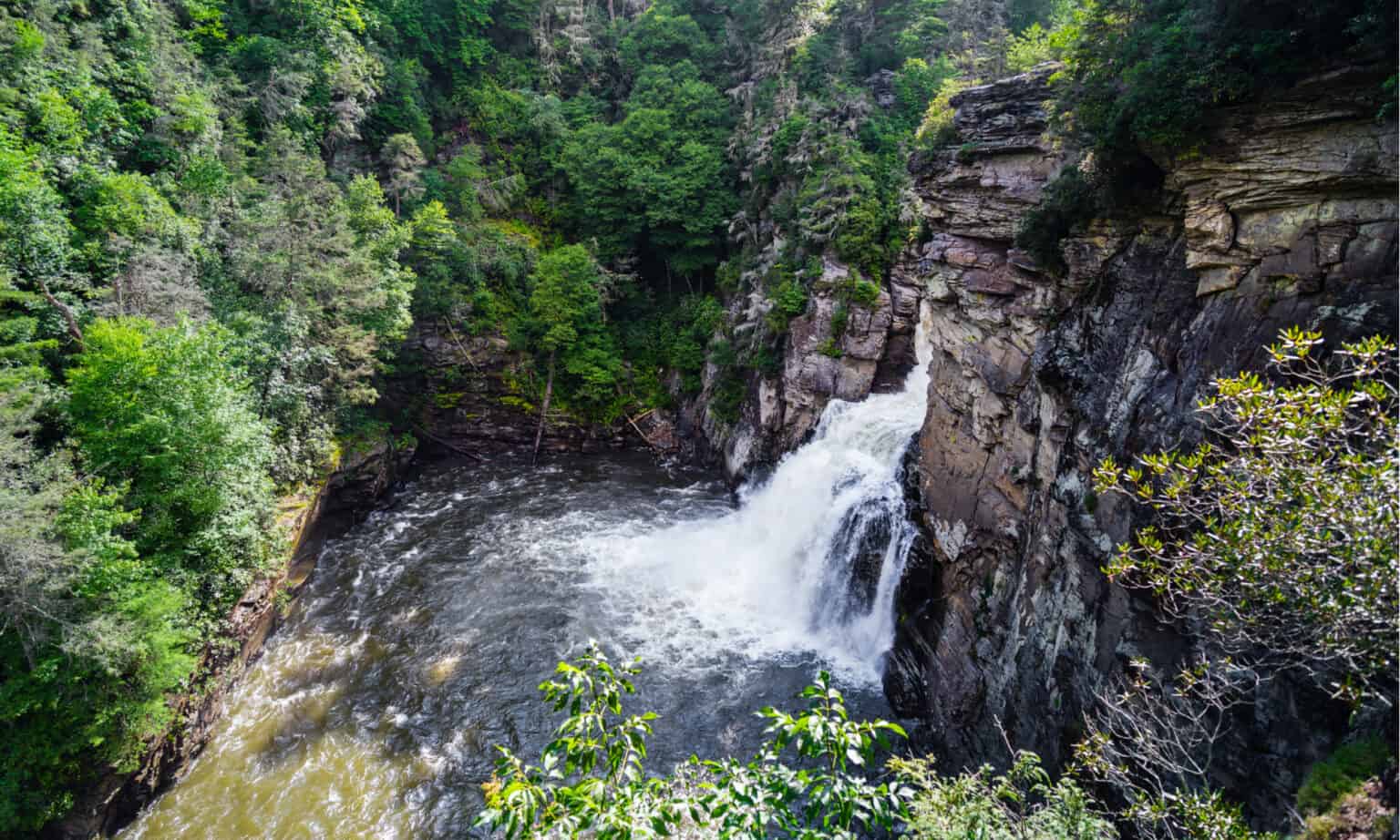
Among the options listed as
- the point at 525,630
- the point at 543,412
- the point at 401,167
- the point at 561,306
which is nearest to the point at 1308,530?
the point at 525,630

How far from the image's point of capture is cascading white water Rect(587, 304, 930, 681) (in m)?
15.1

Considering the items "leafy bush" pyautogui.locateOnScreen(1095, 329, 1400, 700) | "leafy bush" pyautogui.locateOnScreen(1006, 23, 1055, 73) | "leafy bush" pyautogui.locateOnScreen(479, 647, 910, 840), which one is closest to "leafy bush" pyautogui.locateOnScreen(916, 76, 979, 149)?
"leafy bush" pyautogui.locateOnScreen(1006, 23, 1055, 73)

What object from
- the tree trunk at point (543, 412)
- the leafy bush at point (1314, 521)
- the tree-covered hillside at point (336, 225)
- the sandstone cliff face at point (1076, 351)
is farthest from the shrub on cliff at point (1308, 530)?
the tree trunk at point (543, 412)

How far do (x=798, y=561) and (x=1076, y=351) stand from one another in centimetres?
939

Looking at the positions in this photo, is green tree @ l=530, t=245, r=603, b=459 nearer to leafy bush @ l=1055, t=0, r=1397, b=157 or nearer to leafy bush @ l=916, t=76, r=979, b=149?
leafy bush @ l=916, t=76, r=979, b=149

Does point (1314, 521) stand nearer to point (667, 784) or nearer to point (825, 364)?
point (667, 784)

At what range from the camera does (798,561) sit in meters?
17.3

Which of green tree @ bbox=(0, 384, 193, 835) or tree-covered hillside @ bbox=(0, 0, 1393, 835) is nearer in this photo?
green tree @ bbox=(0, 384, 193, 835)

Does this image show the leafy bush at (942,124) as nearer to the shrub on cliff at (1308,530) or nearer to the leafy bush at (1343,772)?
the shrub on cliff at (1308,530)

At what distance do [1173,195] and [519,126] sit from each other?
3008 cm

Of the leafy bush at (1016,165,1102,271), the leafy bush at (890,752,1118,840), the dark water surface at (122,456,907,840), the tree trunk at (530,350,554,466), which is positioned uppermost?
the leafy bush at (1016,165,1102,271)

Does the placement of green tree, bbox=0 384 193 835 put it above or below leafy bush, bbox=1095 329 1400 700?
below

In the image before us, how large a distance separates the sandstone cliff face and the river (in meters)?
2.34

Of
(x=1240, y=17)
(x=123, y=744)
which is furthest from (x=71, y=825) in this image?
(x=1240, y=17)
